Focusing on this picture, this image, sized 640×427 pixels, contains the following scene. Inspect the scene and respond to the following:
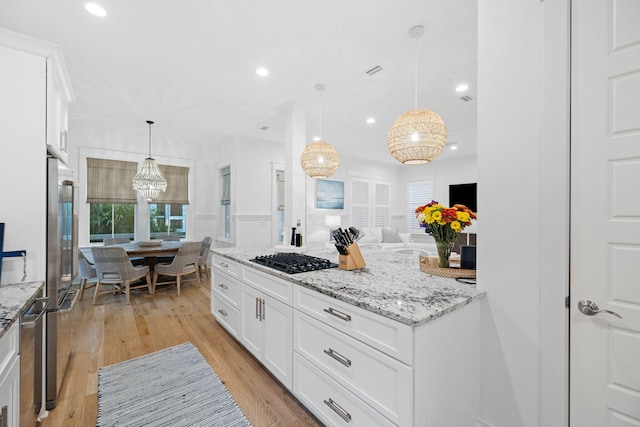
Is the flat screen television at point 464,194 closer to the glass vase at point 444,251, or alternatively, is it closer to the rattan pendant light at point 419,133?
the rattan pendant light at point 419,133

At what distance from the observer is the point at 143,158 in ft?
18.2

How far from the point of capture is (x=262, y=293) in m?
2.14

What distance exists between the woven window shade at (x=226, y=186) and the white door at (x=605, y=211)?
5.72 meters

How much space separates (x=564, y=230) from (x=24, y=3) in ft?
12.4

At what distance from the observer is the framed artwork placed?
6.95 metres

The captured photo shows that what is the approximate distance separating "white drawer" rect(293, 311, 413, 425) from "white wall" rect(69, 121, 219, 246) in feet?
15.2

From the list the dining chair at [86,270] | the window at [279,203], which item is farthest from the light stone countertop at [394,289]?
the window at [279,203]

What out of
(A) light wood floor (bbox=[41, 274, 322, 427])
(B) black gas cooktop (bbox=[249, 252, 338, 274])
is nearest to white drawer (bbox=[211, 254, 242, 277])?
(B) black gas cooktop (bbox=[249, 252, 338, 274])

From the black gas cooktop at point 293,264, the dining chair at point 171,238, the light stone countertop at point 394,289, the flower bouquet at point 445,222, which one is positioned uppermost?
the flower bouquet at point 445,222

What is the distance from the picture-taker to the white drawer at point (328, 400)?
4.29 ft

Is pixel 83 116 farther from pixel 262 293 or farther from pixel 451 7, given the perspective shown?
pixel 451 7

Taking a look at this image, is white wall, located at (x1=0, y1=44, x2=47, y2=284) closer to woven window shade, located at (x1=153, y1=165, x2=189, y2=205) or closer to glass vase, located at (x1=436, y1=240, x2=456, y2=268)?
glass vase, located at (x1=436, y1=240, x2=456, y2=268)

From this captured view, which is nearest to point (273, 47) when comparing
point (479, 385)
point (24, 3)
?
point (24, 3)

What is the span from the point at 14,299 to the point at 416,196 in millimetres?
8419
